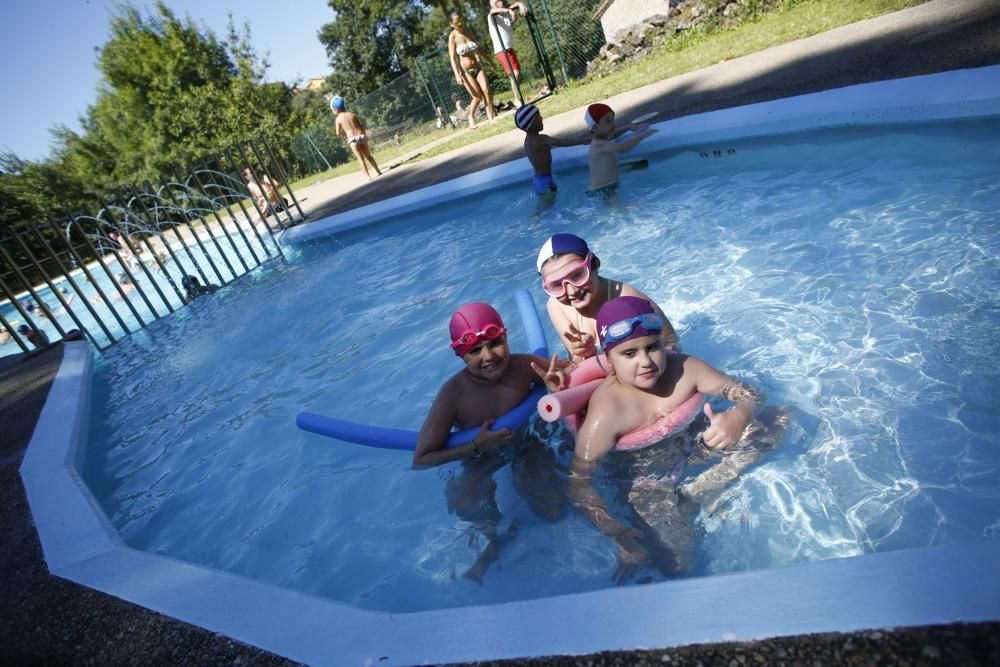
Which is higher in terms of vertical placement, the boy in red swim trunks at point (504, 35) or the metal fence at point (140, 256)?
the boy in red swim trunks at point (504, 35)

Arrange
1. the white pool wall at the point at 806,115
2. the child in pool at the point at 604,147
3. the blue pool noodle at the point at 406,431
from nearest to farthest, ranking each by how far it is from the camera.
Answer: the blue pool noodle at the point at 406,431 → the white pool wall at the point at 806,115 → the child in pool at the point at 604,147

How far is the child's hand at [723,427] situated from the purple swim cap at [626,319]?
1.59 feet

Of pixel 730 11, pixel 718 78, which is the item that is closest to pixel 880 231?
pixel 718 78

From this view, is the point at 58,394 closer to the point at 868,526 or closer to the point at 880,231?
the point at 868,526

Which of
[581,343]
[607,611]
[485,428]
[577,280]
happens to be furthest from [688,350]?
[607,611]

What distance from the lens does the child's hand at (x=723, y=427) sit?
2908 millimetres

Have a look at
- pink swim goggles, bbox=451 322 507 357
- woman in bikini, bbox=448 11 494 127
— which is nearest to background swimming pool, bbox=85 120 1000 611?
pink swim goggles, bbox=451 322 507 357

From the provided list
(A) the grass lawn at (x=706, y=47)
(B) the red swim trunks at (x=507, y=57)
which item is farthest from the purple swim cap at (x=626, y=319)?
(B) the red swim trunks at (x=507, y=57)

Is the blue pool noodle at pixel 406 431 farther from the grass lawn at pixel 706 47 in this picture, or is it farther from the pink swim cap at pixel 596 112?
the grass lawn at pixel 706 47

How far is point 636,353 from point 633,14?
31758 millimetres

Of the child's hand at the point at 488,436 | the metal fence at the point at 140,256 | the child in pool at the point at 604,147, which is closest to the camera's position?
the child's hand at the point at 488,436

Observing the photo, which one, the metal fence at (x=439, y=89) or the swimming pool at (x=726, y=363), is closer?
the swimming pool at (x=726, y=363)

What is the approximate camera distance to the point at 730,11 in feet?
50.4

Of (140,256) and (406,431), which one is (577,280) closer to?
(406,431)
